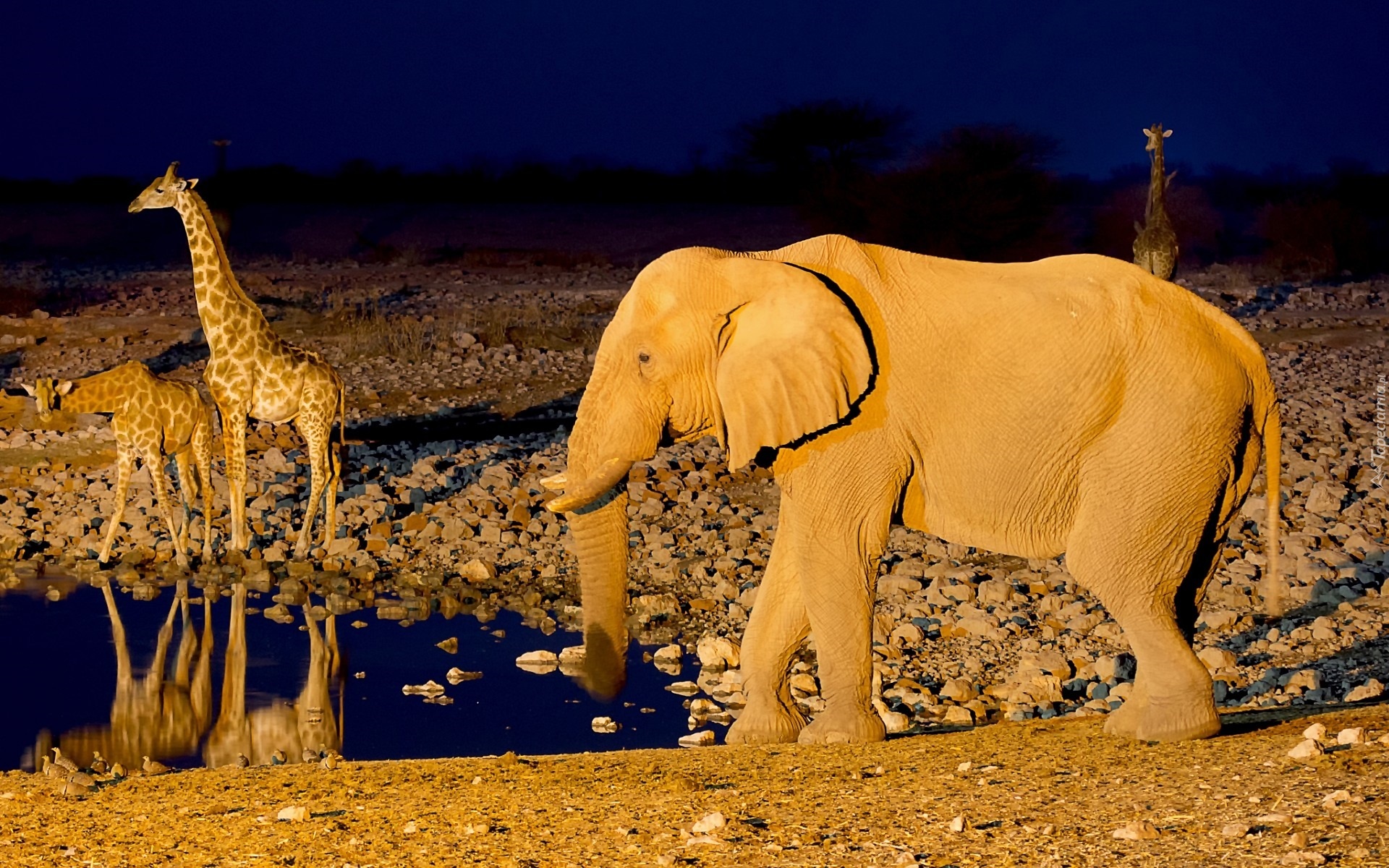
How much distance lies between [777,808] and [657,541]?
5772 mm

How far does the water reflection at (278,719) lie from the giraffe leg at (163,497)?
1.42 m

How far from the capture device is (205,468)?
36.0 feet

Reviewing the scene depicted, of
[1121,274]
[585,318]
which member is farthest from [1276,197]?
[1121,274]

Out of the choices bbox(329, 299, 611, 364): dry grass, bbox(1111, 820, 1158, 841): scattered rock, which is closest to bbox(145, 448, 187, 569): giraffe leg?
bbox(329, 299, 611, 364): dry grass

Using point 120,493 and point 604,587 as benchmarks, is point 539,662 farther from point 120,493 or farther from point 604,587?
point 120,493

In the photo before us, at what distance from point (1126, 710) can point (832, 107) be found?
3860 centimetres

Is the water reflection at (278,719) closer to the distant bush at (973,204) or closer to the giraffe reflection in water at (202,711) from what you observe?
the giraffe reflection in water at (202,711)

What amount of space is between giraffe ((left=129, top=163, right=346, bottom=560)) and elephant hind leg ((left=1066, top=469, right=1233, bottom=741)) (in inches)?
228

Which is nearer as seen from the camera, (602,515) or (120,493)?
(602,515)

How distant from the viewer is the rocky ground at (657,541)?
27.0 feet

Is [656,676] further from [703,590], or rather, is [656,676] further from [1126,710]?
[1126,710]

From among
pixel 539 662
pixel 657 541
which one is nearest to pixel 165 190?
pixel 657 541

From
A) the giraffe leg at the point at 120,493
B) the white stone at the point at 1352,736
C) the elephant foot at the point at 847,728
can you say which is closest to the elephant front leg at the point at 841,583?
the elephant foot at the point at 847,728

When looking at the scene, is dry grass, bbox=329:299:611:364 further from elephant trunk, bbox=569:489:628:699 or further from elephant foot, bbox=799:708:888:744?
elephant foot, bbox=799:708:888:744
